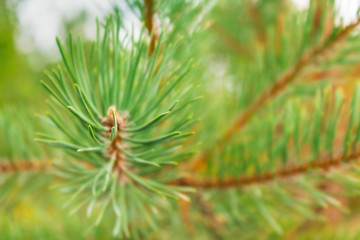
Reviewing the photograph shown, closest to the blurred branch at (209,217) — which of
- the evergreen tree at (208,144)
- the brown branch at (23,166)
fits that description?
the evergreen tree at (208,144)

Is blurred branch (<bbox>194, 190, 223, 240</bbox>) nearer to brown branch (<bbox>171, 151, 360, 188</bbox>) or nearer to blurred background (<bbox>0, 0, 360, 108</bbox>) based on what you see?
brown branch (<bbox>171, 151, 360, 188</bbox>)

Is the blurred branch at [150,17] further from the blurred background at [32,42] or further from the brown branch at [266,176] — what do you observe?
the blurred background at [32,42]

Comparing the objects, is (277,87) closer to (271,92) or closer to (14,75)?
(271,92)

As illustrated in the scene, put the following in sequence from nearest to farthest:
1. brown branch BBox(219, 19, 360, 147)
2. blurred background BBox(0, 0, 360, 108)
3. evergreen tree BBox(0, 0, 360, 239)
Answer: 1. evergreen tree BBox(0, 0, 360, 239)
2. brown branch BBox(219, 19, 360, 147)
3. blurred background BBox(0, 0, 360, 108)

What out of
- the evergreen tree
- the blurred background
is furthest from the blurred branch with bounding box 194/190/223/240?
the blurred background

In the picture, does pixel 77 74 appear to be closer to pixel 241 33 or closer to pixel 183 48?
pixel 183 48

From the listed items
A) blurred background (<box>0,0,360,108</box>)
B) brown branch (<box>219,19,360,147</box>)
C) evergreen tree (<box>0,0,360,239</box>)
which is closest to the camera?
evergreen tree (<box>0,0,360,239</box>)

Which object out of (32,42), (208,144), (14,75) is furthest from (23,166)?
(32,42)
